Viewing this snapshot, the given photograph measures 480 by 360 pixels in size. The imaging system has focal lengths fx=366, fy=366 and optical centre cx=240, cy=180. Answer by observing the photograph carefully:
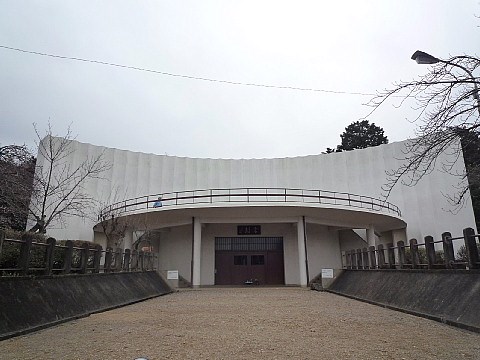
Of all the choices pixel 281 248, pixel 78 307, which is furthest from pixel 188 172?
pixel 78 307

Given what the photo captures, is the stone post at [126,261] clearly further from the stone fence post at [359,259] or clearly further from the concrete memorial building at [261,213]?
the stone fence post at [359,259]

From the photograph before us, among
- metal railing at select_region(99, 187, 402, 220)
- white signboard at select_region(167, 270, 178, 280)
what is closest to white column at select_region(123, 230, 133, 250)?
metal railing at select_region(99, 187, 402, 220)

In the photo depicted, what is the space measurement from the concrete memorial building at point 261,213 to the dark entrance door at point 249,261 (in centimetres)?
7

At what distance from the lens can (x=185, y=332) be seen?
6.54 meters

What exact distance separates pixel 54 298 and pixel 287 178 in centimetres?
2547

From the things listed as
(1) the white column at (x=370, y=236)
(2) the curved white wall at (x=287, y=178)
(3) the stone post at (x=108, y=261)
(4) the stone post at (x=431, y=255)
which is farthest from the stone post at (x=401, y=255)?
(2) the curved white wall at (x=287, y=178)

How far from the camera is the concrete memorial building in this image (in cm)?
2172

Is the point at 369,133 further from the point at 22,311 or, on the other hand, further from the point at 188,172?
the point at 22,311

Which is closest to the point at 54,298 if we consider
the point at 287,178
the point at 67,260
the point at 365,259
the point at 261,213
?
the point at 67,260

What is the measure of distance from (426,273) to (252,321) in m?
4.96

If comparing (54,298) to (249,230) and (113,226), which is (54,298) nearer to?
(113,226)

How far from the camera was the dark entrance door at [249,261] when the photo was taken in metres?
24.5

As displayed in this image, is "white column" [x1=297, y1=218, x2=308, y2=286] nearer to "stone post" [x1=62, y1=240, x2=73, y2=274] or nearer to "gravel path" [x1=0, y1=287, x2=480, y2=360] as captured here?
"gravel path" [x1=0, y1=287, x2=480, y2=360]

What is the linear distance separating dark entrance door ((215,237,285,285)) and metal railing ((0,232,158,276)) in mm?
11315
